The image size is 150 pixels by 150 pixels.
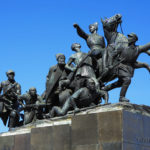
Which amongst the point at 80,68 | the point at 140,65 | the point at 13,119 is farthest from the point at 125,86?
the point at 13,119

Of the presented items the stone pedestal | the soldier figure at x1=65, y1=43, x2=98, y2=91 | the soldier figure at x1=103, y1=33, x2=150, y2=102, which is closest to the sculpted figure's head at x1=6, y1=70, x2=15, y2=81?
the soldier figure at x1=65, y1=43, x2=98, y2=91

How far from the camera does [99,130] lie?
33.8ft

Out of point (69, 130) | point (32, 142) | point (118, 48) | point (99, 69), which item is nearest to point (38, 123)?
point (32, 142)

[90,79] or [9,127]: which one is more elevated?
[90,79]

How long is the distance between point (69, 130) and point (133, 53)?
302 centimetres

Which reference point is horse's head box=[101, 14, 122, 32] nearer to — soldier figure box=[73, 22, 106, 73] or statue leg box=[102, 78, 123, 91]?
soldier figure box=[73, 22, 106, 73]

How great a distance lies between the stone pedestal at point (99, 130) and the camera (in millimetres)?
9969

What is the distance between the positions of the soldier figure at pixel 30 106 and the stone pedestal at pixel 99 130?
156 centimetres

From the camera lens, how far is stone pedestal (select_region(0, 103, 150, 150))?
9.97 metres

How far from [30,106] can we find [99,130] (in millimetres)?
4097

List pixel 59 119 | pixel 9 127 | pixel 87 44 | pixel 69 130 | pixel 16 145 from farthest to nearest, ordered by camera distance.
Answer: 1. pixel 9 127
2. pixel 87 44
3. pixel 16 145
4. pixel 59 119
5. pixel 69 130

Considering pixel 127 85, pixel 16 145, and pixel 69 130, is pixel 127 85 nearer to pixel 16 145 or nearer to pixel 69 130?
pixel 69 130

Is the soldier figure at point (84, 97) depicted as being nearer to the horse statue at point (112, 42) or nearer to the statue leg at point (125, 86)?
the statue leg at point (125, 86)

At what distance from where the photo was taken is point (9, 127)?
14680 millimetres
